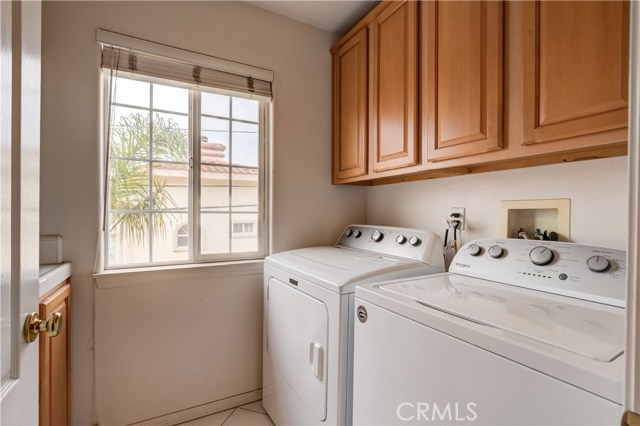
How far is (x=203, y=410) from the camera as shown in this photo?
1789mm

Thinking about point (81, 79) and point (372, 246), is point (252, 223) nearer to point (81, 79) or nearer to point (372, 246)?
point (372, 246)

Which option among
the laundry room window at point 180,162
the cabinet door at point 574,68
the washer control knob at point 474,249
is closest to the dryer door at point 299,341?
the laundry room window at point 180,162

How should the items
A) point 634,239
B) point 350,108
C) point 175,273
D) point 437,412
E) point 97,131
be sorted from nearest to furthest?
point 634,239
point 437,412
point 97,131
point 175,273
point 350,108

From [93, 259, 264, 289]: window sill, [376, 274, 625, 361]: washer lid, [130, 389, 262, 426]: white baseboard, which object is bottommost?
[130, 389, 262, 426]: white baseboard

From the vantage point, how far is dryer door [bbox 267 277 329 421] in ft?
4.18

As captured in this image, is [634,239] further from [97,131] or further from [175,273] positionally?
[97,131]

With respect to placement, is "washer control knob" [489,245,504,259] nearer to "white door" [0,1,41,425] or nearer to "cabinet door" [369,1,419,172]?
"cabinet door" [369,1,419,172]

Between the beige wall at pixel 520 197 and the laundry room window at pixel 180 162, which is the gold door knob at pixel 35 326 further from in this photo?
the beige wall at pixel 520 197

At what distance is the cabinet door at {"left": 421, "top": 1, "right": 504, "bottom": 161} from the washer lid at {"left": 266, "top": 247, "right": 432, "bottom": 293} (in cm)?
55

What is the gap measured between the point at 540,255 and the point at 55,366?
2009 mm

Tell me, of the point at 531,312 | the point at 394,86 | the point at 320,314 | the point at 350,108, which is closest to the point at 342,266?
the point at 320,314

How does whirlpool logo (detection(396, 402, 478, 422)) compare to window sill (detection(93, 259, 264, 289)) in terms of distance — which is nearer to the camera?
whirlpool logo (detection(396, 402, 478, 422))

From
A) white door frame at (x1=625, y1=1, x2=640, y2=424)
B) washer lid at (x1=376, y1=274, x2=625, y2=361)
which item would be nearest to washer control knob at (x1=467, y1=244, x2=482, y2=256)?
washer lid at (x1=376, y1=274, x2=625, y2=361)

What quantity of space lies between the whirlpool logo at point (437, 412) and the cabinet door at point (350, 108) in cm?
129
